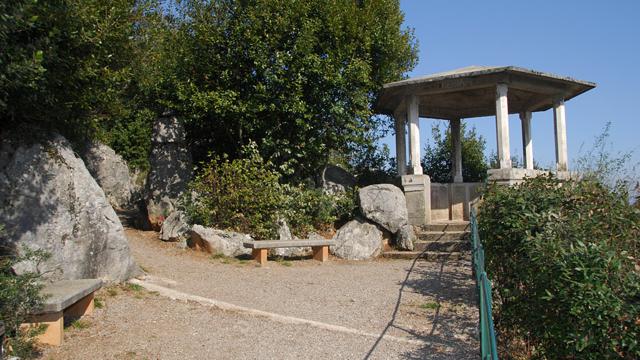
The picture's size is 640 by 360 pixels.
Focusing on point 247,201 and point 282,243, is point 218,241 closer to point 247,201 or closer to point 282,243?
point 247,201

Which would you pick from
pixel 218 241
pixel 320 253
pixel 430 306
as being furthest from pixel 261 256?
pixel 430 306

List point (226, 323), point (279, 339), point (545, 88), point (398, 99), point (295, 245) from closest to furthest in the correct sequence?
point (279, 339) → point (226, 323) → point (295, 245) → point (545, 88) → point (398, 99)

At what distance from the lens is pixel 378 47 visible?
13852 mm

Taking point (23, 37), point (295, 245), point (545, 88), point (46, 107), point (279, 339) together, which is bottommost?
point (279, 339)

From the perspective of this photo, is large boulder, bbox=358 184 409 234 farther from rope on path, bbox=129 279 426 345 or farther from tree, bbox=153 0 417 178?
rope on path, bbox=129 279 426 345

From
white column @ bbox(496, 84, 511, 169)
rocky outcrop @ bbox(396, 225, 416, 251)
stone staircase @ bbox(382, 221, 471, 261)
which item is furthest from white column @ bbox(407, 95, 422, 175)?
white column @ bbox(496, 84, 511, 169)

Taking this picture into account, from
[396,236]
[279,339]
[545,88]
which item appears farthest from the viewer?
[545,88]

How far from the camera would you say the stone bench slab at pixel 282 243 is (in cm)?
955

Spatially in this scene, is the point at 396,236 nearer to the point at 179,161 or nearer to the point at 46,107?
the point at 179,161

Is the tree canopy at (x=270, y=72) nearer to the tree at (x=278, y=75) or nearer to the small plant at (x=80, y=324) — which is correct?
the tree at (x=278, y=75)

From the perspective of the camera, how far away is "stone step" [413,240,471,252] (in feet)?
35.4

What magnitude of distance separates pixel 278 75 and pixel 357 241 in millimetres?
4158

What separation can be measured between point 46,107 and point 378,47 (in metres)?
9.21

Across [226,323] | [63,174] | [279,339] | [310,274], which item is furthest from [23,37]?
[310,274]
